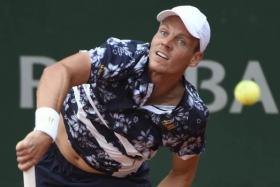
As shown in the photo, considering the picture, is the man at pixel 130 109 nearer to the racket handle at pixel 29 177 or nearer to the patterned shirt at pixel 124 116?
the patterned shirt at pixel 124 116

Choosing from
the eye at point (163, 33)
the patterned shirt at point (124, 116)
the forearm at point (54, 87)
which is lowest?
the patterned shirt at point (124, 116)

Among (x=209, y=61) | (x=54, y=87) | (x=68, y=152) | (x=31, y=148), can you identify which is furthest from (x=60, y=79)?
(x=209, y=61)

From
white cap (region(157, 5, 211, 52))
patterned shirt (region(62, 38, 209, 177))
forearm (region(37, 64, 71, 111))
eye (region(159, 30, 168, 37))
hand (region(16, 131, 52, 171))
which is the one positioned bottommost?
patterned shirt (region(62, 38, 209, 177))

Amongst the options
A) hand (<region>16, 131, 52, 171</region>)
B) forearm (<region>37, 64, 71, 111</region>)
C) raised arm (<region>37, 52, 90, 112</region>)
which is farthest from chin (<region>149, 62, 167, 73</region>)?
hand (<region>16, 131, 52, 171</region>)

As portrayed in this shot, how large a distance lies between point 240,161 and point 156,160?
43 cm

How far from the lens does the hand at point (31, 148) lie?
2807 mm

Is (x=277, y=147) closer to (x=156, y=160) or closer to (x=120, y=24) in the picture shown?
(x=156, y=160)

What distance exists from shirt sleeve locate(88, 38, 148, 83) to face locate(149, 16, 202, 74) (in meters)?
0.05

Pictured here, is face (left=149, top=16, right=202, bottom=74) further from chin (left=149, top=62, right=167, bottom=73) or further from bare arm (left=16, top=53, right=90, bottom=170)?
bare arm (left=16, top=53, right=90, bottom=170)

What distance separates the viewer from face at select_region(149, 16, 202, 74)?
3.51m

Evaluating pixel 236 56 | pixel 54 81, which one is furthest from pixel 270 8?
pixel 54 81

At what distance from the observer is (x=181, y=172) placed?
3.95 meters

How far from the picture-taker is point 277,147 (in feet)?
16.9

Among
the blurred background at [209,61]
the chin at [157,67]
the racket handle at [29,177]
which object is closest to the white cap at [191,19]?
the chin at [157,67]
